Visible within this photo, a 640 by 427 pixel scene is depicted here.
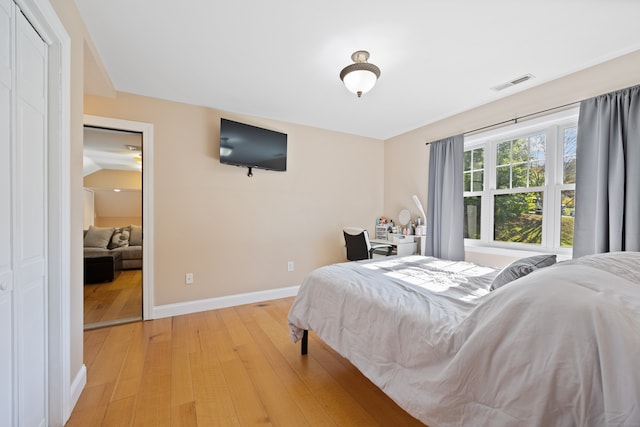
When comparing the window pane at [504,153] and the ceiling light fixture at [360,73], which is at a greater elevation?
the ceiling light fixture at [360,73]

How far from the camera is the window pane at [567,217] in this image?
257cm

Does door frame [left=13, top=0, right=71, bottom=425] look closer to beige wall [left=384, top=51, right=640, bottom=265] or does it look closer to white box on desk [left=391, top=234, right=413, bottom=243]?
white box on desk [left=391, top=234, right=413, bottom=243]

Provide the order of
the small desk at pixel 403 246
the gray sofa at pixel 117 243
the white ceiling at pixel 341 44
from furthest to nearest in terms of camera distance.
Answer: the gray sofa at pixel 117 243 → the small desk at pixel 403 246 → the white ceiling at pixel 341 44

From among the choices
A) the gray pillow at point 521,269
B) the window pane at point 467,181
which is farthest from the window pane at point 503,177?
the gray pillow at point 521,269

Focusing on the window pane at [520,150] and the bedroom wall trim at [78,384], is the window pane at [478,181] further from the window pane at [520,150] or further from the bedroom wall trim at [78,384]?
the bedroom wall trim at [78,384]

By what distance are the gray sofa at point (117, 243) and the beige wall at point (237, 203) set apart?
2.69 m

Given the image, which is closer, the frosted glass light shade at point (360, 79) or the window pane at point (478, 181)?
the frosted glass light shade at point (360, 79)

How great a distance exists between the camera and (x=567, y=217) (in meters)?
2.61

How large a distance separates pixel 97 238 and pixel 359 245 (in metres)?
5.04

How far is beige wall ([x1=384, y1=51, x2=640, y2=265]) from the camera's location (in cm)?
220

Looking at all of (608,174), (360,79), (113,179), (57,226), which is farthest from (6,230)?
(113,179)

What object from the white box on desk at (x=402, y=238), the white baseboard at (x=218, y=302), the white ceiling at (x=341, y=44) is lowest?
the white baseboard at (x=218, y=302)

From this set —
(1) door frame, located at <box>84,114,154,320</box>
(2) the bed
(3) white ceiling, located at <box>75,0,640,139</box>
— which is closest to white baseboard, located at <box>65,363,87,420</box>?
(1) door frame, located at <box>84,114,154,320</box>

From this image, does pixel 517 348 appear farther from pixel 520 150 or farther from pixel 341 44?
pixel 520 150
